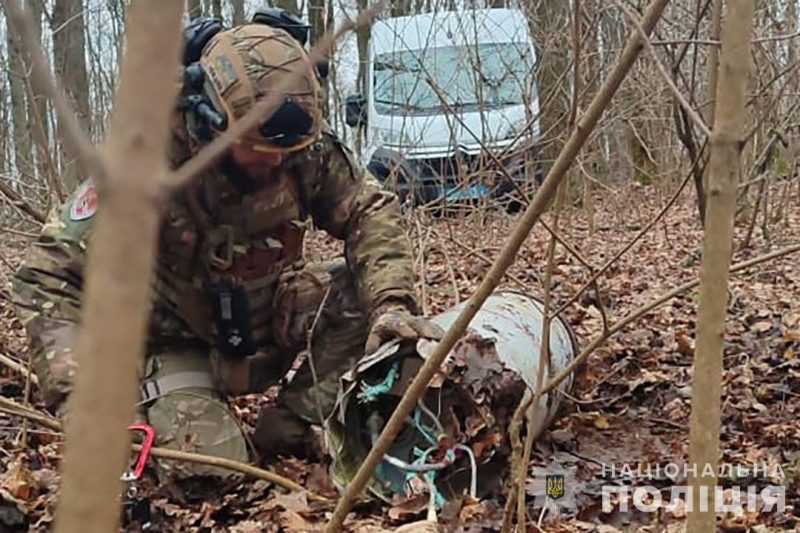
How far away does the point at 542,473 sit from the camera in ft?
8.13

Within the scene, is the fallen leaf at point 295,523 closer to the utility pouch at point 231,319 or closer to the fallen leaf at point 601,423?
the utility pouch at point 231,319

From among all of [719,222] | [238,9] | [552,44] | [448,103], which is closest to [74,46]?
[238,9]

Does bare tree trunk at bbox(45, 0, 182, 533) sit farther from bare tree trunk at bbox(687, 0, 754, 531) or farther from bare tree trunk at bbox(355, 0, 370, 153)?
bare tree trunk at bbox(355, 0, 370, 153)

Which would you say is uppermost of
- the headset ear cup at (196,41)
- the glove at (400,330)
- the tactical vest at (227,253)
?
the headset ear cup at (196,41)

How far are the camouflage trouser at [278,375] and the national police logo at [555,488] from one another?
0.69m

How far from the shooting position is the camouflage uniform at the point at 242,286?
2768mm

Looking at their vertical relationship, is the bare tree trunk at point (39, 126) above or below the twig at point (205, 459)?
above

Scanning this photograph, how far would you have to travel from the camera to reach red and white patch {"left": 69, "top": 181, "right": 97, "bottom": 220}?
108 inches

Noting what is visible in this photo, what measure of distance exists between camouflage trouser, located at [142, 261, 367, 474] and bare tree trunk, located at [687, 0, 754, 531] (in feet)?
5.81

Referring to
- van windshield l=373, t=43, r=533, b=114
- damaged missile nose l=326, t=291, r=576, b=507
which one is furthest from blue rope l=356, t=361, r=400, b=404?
van windshield l=373, t=43, r=533, b=114

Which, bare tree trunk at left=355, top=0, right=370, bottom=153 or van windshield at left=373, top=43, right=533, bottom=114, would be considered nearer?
van windshield at left=373, top=43, right=533, bottom=114

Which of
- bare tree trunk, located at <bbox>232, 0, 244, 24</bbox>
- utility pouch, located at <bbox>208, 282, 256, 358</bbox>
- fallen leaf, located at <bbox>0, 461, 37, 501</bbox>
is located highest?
bare tree trunk, located at <bbox>232, 0, 244, 24</bbox>

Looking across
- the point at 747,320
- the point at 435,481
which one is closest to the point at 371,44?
the point at 747,320

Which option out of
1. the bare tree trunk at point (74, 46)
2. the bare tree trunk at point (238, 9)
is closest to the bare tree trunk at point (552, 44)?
the bare tree trunk at point (74, 46)
